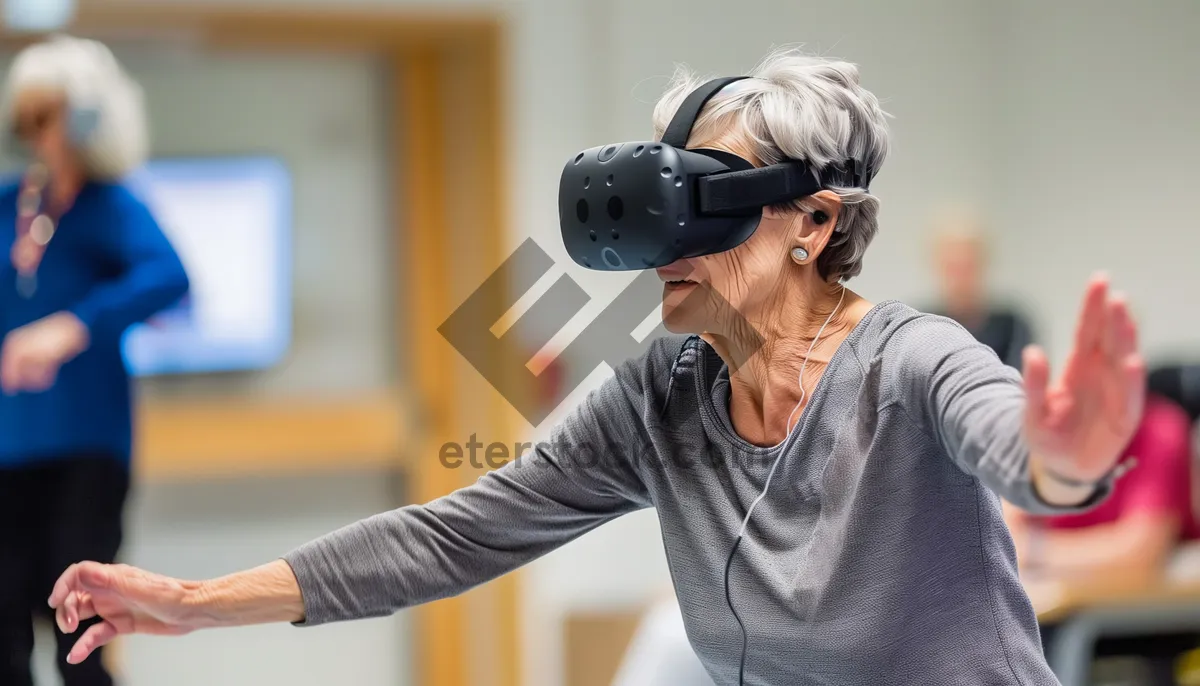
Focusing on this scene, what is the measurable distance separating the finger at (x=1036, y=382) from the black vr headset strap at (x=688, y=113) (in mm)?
431

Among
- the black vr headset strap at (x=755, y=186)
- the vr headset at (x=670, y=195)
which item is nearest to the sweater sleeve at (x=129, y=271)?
the vr headset at (x=670, y=195)

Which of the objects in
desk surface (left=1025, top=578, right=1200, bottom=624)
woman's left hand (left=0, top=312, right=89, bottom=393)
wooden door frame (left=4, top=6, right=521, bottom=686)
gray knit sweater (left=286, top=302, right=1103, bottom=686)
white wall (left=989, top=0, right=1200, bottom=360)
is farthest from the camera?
white wall (left=989, top=0, right=1200, bottom=360)

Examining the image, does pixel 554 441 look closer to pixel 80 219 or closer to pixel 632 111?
pixel 80 219

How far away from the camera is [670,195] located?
3.54 feet

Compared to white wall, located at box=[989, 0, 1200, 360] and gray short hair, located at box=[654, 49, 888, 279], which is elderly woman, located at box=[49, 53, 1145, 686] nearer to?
gray short hair, located at box=[654, 49, 888, 279]

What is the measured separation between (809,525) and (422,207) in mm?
2640

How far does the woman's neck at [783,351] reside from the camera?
1.16 meters

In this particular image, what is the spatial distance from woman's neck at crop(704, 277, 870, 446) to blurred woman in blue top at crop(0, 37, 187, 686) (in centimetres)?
119

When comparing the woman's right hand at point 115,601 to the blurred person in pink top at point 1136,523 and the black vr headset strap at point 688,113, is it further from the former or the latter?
the blurred person in pink top at point 1136,523

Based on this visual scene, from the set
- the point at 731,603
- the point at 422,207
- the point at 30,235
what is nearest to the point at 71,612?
the point at 731,603

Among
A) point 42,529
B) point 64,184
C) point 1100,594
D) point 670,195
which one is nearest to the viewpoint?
point 670,195

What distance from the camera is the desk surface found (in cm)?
244

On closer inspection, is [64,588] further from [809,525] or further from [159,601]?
[809,525]

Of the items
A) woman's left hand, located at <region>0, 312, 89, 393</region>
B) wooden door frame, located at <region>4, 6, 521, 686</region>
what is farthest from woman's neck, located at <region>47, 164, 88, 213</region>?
wooden door frame, located at <region>4, 6, 521, 686</region>
